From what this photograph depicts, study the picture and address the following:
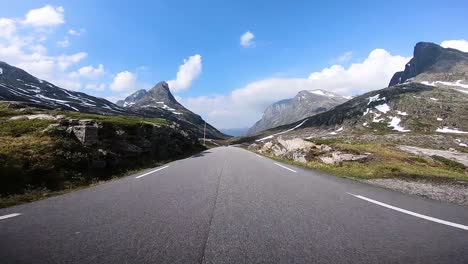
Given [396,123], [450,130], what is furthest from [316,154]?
[396,123]

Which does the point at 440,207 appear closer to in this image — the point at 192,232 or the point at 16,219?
the point at 192,232

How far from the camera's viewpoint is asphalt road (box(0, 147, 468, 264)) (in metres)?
4.40

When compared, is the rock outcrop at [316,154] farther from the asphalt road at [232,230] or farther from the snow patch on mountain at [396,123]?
the snow patch on mountain at [396,123]

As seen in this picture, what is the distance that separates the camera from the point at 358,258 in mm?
4363

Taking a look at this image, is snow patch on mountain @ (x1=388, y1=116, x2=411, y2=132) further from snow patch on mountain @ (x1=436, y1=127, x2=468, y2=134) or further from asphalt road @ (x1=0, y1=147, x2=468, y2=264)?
Answer: asphalt road @ (x1=0, y1=147, x2=468, y2=264)

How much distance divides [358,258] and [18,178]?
39.0 ft

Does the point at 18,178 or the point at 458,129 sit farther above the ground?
the point at 458,129

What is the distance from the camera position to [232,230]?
559cm

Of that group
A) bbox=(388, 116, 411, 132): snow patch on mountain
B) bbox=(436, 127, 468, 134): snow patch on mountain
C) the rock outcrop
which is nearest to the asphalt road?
the rock outcrop

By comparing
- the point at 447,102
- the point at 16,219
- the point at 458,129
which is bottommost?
the point at 16,219

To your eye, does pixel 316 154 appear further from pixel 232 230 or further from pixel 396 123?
pixel 396 123

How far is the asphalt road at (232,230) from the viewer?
4.40 metres

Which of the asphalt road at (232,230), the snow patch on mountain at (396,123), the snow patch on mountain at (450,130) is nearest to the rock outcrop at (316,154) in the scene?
the asphalt road at (232,230)

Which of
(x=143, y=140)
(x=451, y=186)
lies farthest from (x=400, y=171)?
(x=143, y=140)
